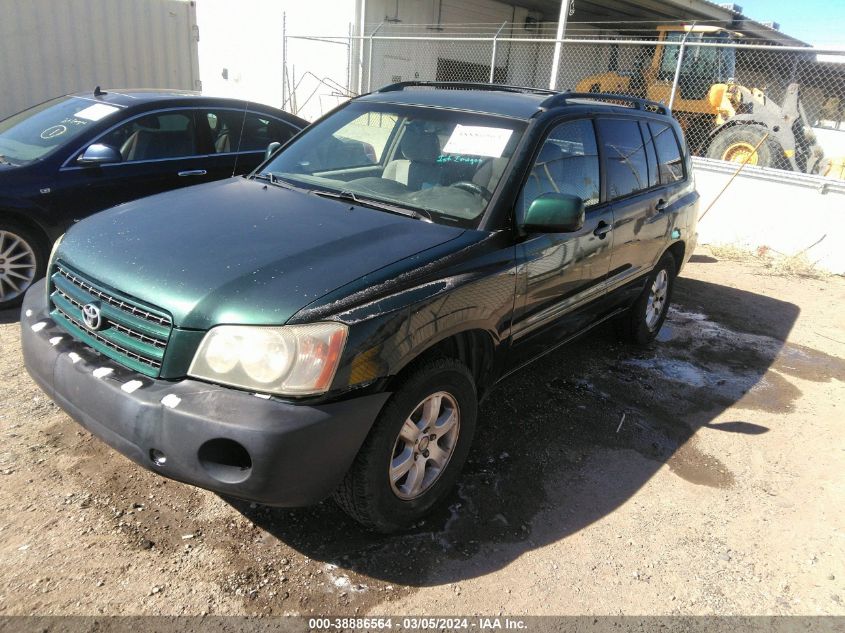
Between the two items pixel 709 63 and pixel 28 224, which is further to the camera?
pixel 709 63

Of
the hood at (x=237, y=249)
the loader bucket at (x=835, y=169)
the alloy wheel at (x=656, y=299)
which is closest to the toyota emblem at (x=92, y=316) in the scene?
the hood at (x=237, y=249)

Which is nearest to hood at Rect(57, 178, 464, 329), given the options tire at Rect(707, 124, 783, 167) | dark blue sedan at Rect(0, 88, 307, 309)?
dark blue sedan at Rect(0, 88, 307, 309)

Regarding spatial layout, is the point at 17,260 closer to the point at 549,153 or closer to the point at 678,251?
the point at 549,153

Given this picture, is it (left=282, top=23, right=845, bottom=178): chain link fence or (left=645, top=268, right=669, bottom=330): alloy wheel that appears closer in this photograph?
(left=645, top=268, right=669, bottom=330): alloy wheel

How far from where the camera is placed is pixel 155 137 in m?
5.27

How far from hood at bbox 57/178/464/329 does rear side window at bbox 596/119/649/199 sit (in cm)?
159

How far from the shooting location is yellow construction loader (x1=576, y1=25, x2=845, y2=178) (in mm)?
10617

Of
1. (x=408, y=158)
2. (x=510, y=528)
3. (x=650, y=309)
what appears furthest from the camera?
(x=650, y=309)

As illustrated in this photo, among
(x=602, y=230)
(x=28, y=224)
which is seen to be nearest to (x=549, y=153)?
(x=602, y=230)

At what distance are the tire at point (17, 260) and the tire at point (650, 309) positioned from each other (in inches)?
182

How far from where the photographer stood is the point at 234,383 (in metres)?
2.18

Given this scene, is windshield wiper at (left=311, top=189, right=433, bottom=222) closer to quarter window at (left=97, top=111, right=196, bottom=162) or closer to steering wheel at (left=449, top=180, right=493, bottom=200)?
steering wheel at (left=449, top=180, right=493, bottom=200)

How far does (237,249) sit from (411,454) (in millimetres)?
1131

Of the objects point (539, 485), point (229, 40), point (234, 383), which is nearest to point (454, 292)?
point (234, 383)
